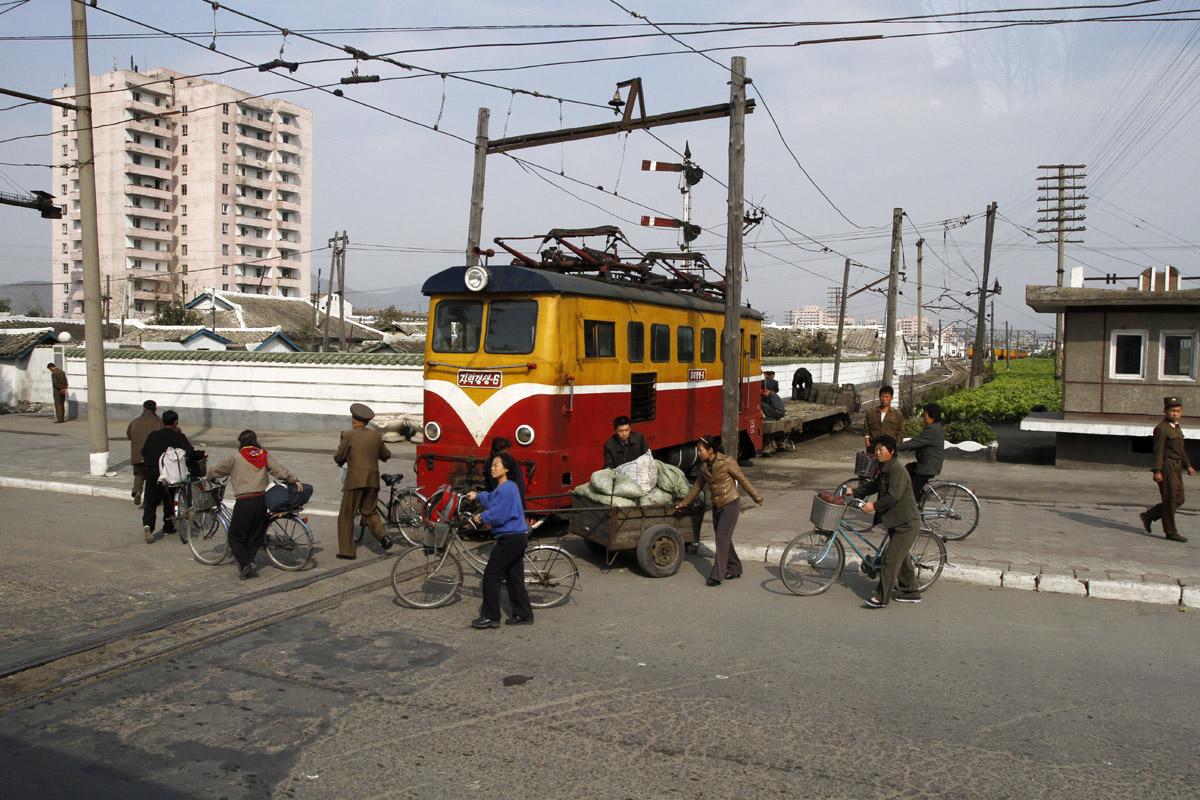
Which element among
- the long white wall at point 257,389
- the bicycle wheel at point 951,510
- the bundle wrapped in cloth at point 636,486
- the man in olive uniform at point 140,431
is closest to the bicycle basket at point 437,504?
the bundle wrapped in cloth at point 636,486

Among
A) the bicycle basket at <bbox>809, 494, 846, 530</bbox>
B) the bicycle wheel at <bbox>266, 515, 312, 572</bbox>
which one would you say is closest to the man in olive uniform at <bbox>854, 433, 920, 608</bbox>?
the bicycle basket at <bbox>809, 494, 846, 530</bbox>

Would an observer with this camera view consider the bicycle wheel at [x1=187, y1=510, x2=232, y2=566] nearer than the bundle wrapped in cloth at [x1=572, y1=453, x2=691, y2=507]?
No

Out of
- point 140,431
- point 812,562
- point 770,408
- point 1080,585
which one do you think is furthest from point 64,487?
point 1080,585

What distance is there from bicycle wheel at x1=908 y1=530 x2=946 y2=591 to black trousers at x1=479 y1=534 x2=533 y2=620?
379 centimetres

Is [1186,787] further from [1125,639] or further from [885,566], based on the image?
[885,566]

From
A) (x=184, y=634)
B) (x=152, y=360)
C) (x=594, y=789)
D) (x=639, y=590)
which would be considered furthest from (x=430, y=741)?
(x=152, y=360)

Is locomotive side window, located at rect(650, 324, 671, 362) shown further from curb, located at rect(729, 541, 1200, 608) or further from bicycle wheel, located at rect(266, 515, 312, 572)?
bicycle wheel, located at rect(266, 515, 312, 572)

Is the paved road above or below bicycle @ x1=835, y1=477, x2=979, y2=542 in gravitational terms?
below

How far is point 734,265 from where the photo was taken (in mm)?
12633

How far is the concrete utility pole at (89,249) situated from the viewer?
14.4 m

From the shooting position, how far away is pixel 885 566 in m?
7.66

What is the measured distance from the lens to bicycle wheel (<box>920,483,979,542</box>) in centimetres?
982

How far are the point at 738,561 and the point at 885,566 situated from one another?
5.27ft

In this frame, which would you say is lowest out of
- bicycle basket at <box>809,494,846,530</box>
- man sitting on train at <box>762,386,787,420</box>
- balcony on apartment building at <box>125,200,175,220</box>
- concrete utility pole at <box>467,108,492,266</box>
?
bicycle basket at <box>809,494,846,530</box>
